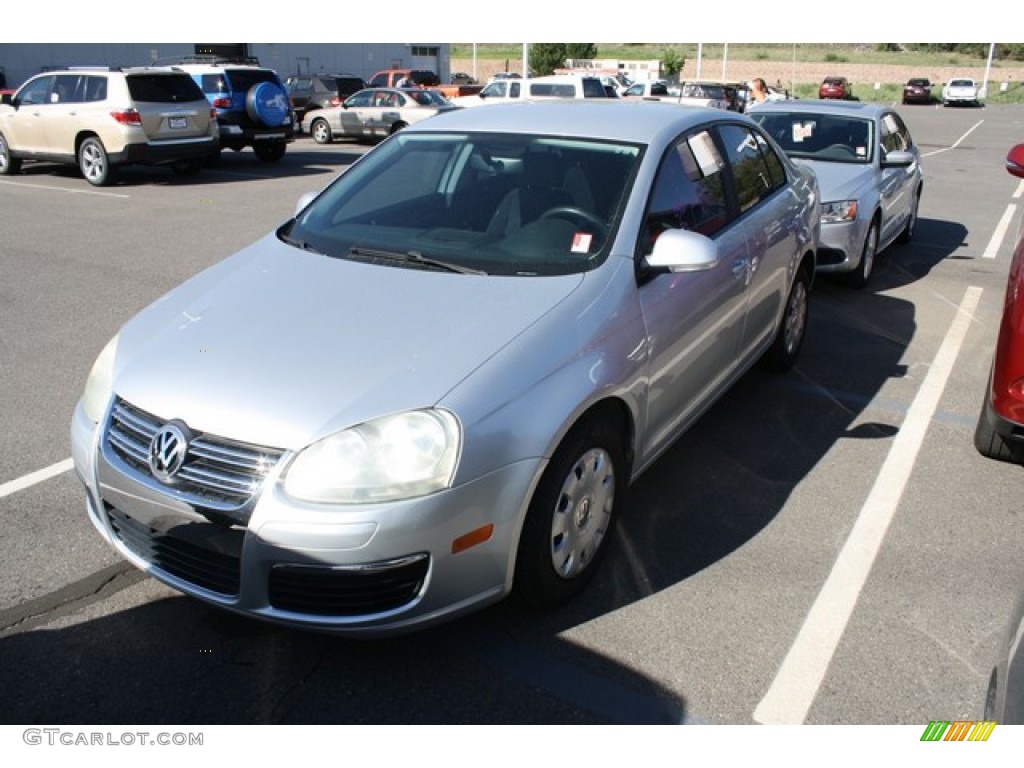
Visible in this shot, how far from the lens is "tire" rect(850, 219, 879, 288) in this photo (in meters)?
7.75

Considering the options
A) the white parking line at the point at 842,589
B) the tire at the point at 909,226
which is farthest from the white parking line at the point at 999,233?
the white parking line at the point at 842,589

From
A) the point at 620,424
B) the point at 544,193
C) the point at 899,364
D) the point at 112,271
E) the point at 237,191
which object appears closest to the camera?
the point at 620,424

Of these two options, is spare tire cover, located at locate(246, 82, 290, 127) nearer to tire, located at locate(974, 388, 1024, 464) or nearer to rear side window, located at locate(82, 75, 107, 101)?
rear side window, located at locate(82, 75, 107, 101)

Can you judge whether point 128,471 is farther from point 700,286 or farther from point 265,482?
point 700,286

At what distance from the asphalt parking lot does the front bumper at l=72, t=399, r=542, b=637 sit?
26cm

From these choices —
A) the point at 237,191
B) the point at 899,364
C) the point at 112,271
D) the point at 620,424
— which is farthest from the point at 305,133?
the point at 620,424

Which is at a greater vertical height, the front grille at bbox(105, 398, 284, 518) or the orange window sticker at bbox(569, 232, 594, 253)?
the orange window sticker at bbox(569, 232, 594, 253)

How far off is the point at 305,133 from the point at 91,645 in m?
22.4

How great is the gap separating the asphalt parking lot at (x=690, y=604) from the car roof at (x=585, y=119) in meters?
1.59

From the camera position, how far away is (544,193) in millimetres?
3814

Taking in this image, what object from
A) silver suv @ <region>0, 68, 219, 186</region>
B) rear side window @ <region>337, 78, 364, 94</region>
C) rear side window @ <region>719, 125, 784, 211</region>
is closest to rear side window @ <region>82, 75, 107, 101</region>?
silver suv @ <region>0, 68, 219, 186</region>

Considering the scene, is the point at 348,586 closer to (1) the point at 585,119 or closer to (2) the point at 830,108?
(1) the point at 585,119

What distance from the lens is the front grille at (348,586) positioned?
8.65ft

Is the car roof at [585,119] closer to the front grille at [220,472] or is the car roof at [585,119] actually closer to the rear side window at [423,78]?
the front grille at [220,472]
